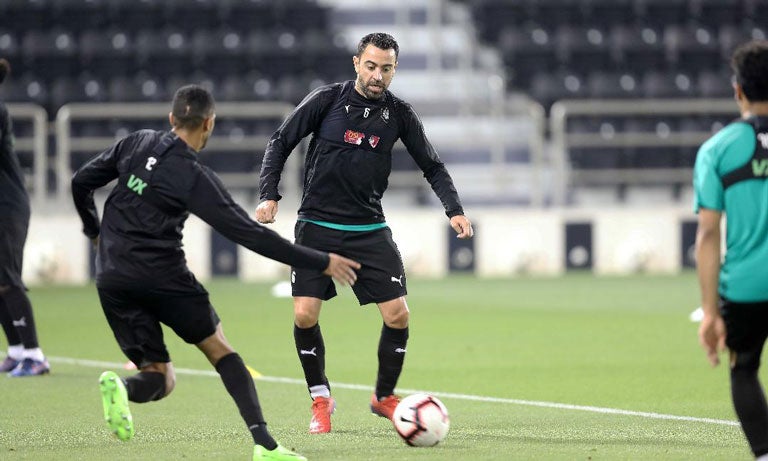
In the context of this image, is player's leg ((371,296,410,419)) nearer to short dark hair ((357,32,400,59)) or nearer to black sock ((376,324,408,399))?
black sock ((376,324,408,399))

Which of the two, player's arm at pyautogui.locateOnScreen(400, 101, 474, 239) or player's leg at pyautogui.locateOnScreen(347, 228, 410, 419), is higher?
player's arm at pyautogui.locateOnScreen(400, 101, 474, 239)

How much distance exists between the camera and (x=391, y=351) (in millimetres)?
7355

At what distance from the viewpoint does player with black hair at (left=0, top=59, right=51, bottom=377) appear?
9.74 metres

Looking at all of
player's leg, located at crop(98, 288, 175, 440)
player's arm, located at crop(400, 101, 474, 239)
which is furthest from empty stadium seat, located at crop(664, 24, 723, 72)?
player's leg, located at crop(98, 288, 175, 440)

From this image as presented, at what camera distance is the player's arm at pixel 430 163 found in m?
7.48

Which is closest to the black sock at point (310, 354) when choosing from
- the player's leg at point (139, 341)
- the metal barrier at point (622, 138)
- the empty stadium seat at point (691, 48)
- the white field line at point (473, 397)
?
the player's leg at point (139, 341)

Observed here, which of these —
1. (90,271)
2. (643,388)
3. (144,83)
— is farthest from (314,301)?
(144,83)

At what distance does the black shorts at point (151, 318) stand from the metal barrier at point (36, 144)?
14.2 metres

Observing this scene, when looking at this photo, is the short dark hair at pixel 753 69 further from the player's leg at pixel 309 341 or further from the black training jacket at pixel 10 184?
the black training jacket at pixel 10 184

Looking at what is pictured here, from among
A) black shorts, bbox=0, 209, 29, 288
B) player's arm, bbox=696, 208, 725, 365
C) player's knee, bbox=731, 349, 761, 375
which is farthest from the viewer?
black shorts, bbox=0, 209, 29, 288

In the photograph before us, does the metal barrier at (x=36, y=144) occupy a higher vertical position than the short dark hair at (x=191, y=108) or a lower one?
lower

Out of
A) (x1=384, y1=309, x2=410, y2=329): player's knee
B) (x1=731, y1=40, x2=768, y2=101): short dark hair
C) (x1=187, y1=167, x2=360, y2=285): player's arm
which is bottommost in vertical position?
(x1=384, y1=309, x2=410, y2=329): player's knee

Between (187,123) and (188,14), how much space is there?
17442 millimetres

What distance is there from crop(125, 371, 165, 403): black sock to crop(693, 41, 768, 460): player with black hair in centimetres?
248
